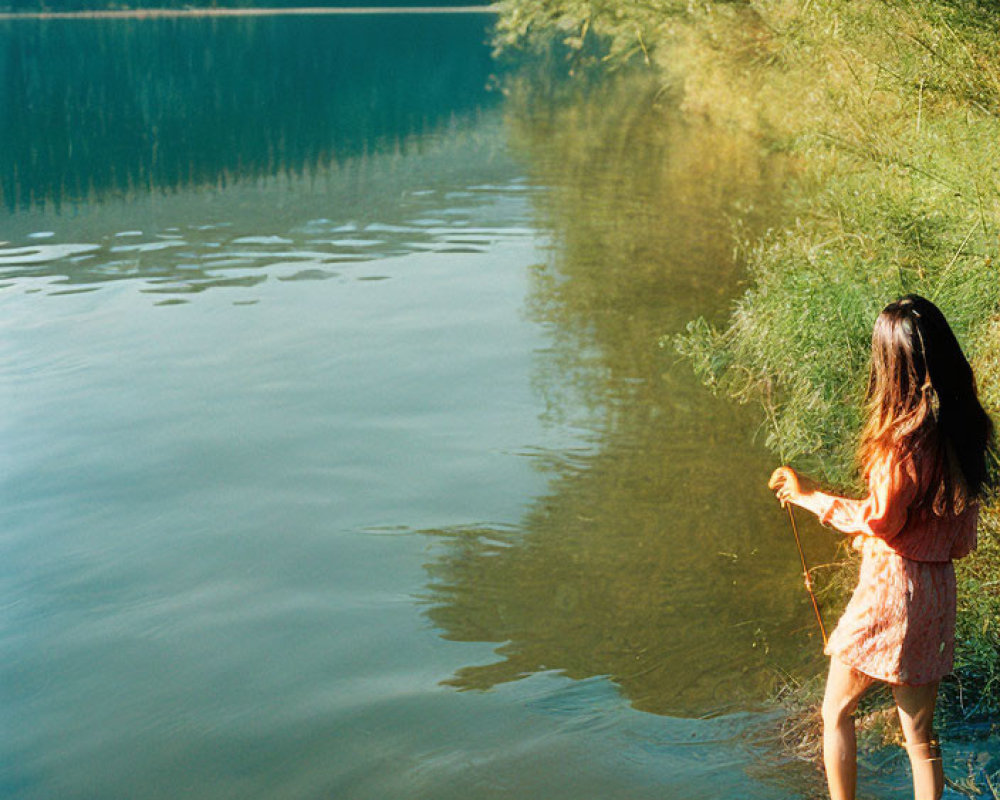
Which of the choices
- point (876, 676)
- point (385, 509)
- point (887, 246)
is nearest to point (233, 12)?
point (385, 509)

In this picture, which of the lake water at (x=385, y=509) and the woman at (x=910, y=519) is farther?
the lake water at (x=385, y=509)

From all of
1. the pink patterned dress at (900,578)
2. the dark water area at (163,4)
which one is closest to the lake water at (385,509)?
the pink patterned dress at (900,578)

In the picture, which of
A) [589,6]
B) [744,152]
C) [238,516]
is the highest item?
[589,6]

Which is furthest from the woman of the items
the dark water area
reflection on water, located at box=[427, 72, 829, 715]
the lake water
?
the dark water area

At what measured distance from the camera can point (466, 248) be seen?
1549cm

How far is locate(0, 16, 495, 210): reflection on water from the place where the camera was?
22375 mm

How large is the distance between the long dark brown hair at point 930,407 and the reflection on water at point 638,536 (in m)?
2.02

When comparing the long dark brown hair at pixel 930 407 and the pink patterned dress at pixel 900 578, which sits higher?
the long dark brown hair at pixel 930 407

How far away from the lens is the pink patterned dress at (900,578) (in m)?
3.35

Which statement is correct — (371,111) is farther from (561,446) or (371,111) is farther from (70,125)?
(561,446)

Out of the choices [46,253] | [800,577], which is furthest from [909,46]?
[46,253]

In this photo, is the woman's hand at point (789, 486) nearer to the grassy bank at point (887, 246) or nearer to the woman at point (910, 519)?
the woman at point (910, 519)

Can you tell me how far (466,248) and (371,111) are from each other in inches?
684

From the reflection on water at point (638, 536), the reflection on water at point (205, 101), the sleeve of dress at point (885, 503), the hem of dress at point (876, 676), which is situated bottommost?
the reflection on water at point (638, 536)
